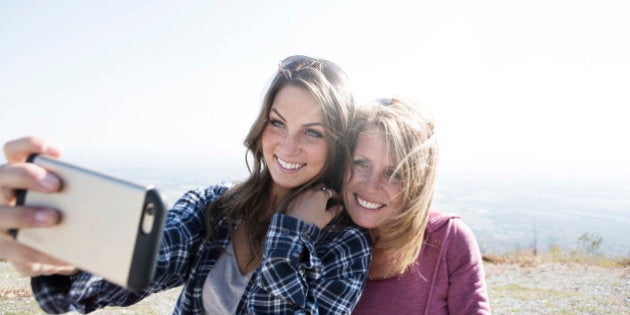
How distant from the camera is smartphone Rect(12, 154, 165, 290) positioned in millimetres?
1047

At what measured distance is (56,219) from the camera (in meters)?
1.16

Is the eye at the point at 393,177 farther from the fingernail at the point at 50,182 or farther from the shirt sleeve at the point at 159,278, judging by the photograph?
the fingernail at the point at 50,182

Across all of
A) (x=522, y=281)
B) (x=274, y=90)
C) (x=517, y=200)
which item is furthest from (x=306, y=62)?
(x=517, y=200)

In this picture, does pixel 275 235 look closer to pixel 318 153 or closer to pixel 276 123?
pixel 318 153

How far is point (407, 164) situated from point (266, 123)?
85 cm

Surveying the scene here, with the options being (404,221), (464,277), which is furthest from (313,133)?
(464,277)

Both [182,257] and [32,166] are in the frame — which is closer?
[32,166]

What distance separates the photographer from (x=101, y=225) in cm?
111

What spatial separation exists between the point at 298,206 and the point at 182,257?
2.12 feet

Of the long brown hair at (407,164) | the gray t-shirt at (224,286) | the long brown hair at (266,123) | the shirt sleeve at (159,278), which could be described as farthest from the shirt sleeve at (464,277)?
the shirt sleeve at (159,278)

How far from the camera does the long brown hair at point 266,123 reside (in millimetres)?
2178

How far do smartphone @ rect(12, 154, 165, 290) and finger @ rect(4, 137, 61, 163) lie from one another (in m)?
0.03

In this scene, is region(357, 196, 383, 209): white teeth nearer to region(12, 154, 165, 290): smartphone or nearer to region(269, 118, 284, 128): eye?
region(269, 118, 284, 128): eye

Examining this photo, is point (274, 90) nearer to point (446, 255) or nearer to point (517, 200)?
point (446, 255)
